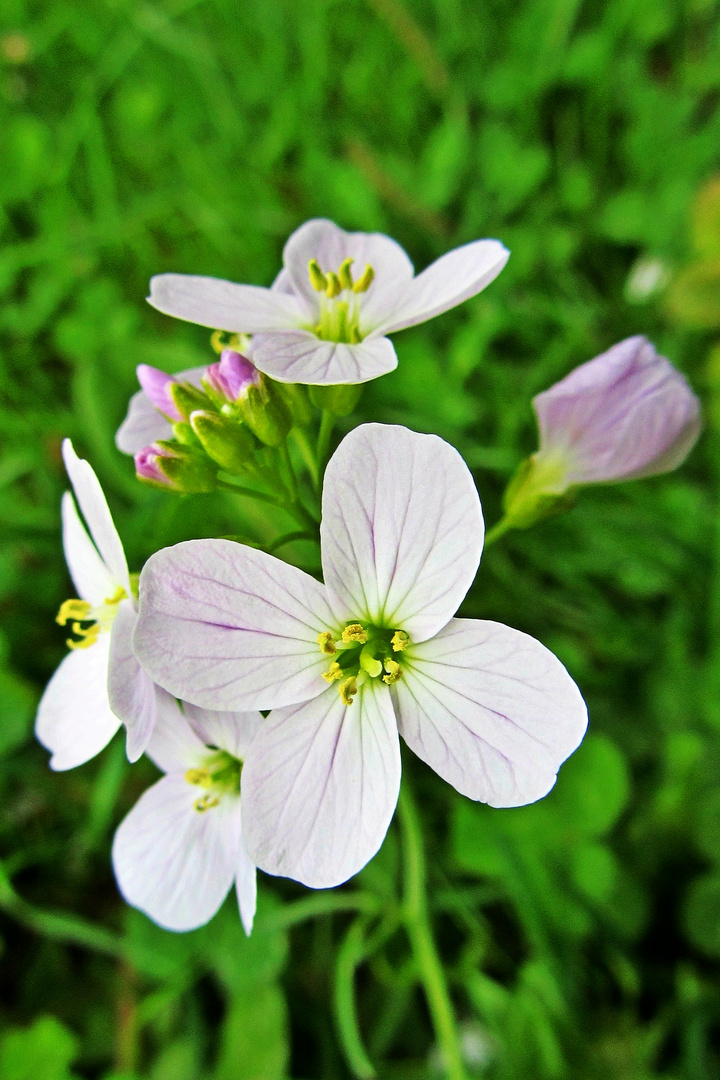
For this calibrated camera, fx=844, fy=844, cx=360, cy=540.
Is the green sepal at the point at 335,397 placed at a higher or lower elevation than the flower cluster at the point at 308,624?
higher

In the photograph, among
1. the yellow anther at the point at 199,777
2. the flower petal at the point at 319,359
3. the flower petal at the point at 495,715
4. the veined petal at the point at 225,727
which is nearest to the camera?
the flower petal at the point at 495,715

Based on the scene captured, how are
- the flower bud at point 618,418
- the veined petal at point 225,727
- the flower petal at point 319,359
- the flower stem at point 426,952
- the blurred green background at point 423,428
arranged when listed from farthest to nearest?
the blurred green background at point 423,428, the flower stem at point 426,952, the flower bud at point 618,418, the veined petal at point 225,727, the flower petal at point 319,359

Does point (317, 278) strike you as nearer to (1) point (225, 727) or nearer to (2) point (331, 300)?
(2) point (331, 300)

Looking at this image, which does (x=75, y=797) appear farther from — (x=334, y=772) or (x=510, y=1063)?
(x=334, y=772)

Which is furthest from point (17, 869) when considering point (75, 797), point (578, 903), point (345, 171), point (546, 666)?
point (345, 171)

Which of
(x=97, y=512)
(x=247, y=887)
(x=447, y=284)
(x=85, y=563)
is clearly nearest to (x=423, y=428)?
(x=447, y=284)

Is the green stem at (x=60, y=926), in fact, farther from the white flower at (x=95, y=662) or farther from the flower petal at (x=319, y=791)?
the flower petal at (x=319, y=791)

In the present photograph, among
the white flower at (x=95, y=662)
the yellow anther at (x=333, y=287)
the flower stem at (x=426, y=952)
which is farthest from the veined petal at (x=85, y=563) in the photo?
the flower stem at (x=426, y=952)

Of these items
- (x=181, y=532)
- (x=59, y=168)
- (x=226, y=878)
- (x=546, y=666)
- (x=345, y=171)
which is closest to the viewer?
(x=546, y=666)
